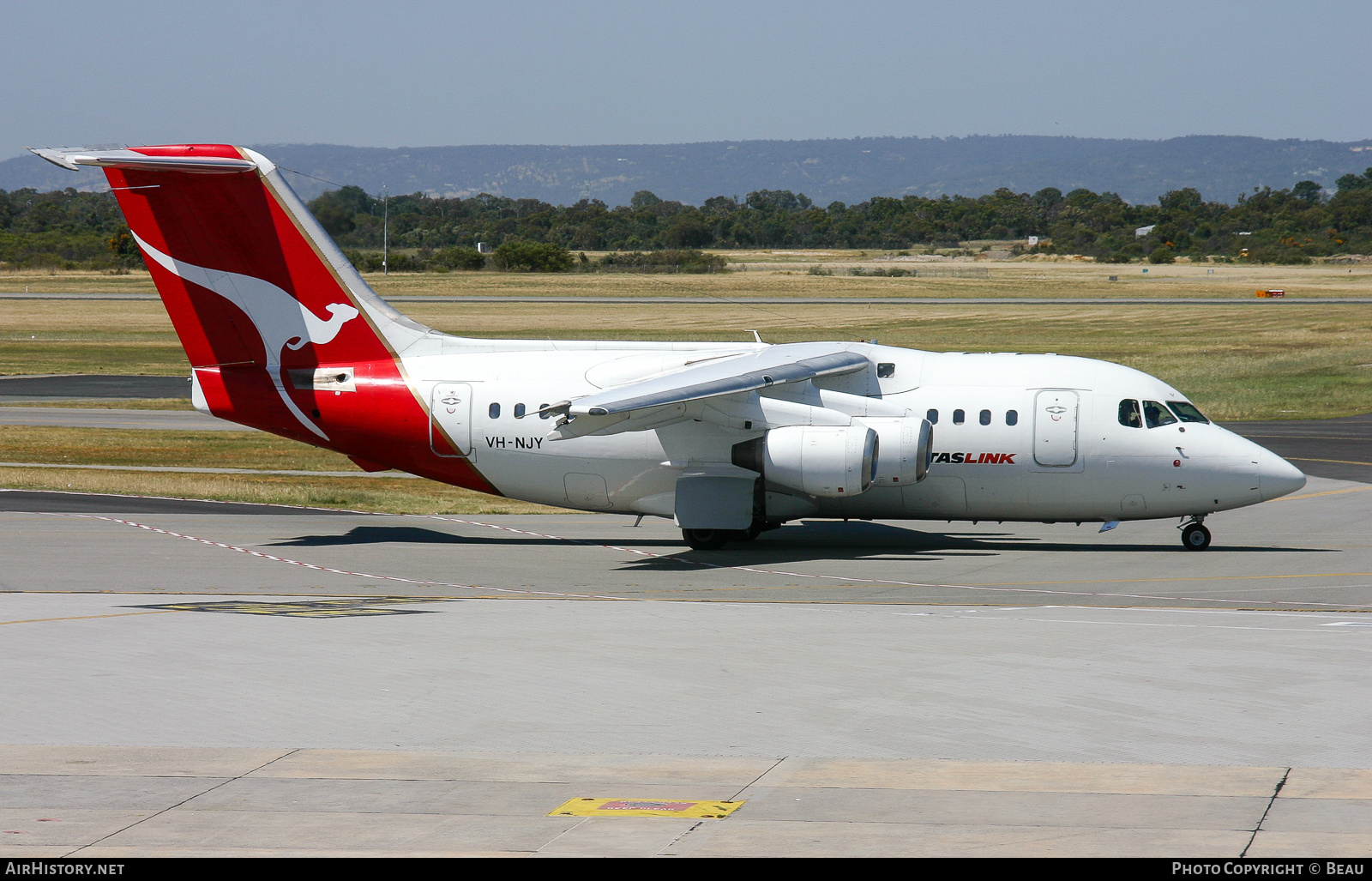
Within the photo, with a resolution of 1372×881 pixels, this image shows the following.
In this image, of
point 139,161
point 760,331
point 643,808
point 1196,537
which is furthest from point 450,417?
point 760,331

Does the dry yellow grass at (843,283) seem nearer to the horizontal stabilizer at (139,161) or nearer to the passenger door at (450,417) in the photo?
the horizontal stabilizer at (139,161)

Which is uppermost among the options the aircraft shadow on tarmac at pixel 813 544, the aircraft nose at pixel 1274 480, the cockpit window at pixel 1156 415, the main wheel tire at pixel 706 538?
the cockpit window at pixel 1156 415

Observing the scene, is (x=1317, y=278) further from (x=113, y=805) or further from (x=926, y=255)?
(x=113, y=805)

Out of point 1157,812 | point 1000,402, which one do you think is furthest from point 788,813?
point 1000,402

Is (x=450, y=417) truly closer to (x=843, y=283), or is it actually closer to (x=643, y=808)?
(x=643, y=808)

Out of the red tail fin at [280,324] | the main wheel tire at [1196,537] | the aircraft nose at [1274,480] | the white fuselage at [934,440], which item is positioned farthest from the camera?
the red tail fin at [280,324]

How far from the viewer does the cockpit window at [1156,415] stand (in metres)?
23.1

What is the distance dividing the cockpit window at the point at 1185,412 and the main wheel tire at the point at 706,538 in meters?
8.06

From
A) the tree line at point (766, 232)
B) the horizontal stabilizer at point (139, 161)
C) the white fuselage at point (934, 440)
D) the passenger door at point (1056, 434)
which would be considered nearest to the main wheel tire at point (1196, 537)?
the white fuselage at point (934, 440)

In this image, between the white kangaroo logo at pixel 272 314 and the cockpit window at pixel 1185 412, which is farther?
the white kangaroo logo at pixel 272 314

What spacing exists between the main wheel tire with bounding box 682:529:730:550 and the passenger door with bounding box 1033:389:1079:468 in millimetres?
5589

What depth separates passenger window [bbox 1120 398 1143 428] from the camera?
2305cm

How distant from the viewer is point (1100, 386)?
2331 centimetres

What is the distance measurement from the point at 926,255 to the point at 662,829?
15336 cm
